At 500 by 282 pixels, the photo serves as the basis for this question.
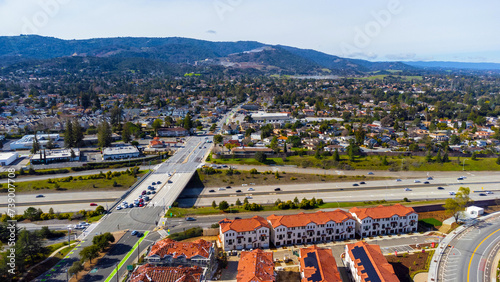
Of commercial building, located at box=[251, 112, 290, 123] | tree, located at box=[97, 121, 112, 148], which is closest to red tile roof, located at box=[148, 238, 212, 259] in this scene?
tree, located at box=[97, 121, 112, 148]

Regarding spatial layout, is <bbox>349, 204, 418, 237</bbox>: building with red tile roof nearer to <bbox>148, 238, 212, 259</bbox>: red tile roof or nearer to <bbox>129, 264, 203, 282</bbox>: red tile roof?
<bbox>148, 238, 212, 259</bbox>: red tile roof

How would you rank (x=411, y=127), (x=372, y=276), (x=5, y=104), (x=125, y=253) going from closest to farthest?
(x=372, y=276)
(x=125, y=253)
(x=411, y=127)
(x=5, y=104)

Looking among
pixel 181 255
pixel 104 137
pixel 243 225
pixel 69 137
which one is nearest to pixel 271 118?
pixel 104 137

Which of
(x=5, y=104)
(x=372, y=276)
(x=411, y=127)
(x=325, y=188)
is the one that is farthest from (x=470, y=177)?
(x=5, y=104)

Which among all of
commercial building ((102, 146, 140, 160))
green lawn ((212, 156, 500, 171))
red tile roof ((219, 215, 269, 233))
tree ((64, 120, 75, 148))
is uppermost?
tree ((64, 120, 75, 148))

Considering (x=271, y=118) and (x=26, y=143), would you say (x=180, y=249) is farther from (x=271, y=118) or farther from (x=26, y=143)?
(x=271, y=118)

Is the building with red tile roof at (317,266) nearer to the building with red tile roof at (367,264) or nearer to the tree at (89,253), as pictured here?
the building with red tile roof at (367,264)

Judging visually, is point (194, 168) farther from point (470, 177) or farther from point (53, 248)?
point (470, 177)
